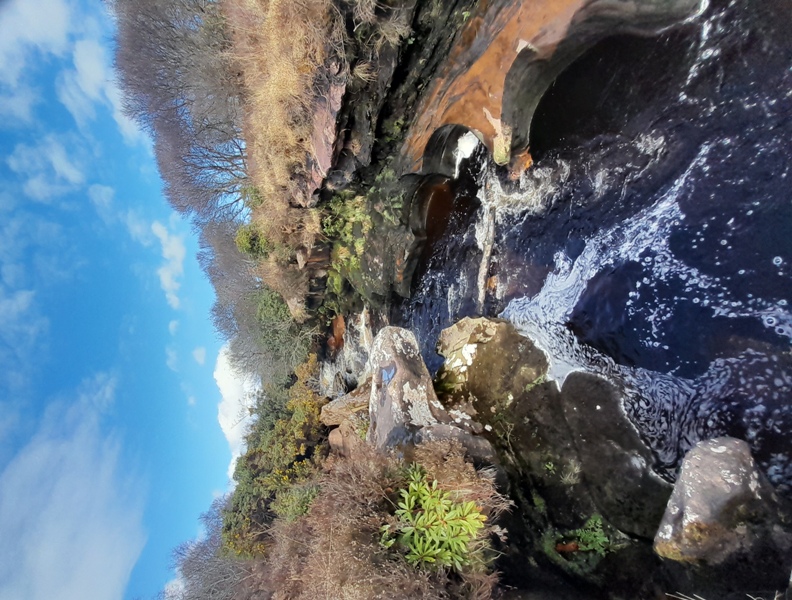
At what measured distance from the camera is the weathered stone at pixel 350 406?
9359 millimetres

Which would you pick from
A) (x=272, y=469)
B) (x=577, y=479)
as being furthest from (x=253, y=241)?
(x=577, y=479)

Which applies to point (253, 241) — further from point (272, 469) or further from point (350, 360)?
point (272, 469)

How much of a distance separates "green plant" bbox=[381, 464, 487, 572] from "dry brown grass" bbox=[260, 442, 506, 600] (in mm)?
145

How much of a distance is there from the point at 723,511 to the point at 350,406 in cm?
673

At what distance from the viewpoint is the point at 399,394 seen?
7316mm

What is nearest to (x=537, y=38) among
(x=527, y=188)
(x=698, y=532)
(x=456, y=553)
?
(x=527, y=188)

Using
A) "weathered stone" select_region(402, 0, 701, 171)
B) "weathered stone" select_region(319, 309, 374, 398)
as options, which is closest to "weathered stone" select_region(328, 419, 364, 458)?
"weathered stone" select_region(319, 309, 374, 398)

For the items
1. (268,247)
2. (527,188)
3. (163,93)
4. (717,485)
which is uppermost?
(163,93)

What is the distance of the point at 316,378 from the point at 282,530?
6767 millimetres

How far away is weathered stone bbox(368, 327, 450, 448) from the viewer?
7.01m

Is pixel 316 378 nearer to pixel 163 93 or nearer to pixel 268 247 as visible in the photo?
pixel 268 247

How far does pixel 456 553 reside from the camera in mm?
5531

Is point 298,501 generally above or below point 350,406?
below

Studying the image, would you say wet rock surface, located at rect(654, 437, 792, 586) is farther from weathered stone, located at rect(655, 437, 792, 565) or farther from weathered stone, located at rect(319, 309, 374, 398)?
weathered stone, located at rect(319, 309, 374, 398)
